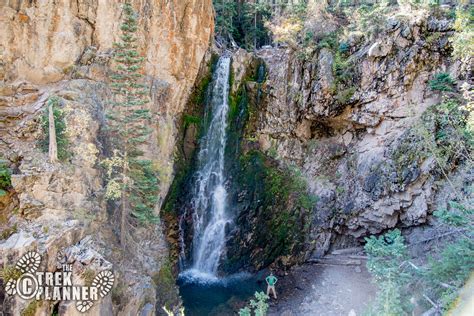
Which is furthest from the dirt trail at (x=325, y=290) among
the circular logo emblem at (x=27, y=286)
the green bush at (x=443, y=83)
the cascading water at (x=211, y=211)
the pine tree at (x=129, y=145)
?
the green bush at (x=443, y=83)

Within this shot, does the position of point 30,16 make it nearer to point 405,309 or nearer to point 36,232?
point 36,232

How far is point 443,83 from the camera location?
1524 centimetres

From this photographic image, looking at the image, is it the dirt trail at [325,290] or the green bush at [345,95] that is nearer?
the dirt trail at [325,290]

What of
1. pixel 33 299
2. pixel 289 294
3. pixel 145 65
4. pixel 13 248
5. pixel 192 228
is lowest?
pixel 289 294

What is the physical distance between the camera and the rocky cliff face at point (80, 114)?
9852 mm

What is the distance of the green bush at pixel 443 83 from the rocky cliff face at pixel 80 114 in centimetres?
1274

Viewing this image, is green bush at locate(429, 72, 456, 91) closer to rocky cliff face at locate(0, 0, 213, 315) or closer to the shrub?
rocky cliff face at locate(0, 0, 213, 315)

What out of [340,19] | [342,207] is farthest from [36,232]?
[340,19]

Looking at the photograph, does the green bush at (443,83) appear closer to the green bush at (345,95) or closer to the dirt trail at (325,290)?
the green bush at (345,95)

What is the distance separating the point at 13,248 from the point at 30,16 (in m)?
10.4

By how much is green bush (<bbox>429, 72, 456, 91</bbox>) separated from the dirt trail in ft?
32.6

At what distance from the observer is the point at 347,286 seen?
14578 millimetres

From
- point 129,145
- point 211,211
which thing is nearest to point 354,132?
point 211,211

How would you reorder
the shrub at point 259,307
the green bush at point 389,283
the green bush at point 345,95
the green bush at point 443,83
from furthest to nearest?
1. the green bush at point 345,95
2. the green bush at point 443,83
3. the shrub at point 259,307
4. the green bush at point 389,283
